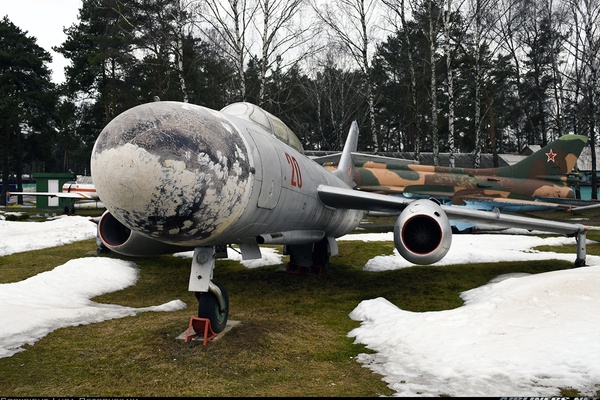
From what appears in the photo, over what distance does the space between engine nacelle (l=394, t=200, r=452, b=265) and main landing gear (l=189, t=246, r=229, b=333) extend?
288cm

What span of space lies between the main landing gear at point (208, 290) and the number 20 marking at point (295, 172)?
1.67 m

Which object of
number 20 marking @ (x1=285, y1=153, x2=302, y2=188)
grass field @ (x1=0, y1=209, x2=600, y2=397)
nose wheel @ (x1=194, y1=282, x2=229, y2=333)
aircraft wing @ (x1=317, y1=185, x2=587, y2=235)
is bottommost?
grass field @ (x1=0, y1=209, x2=600, y2=397)

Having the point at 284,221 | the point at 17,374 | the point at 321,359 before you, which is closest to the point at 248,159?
the point at 284,221

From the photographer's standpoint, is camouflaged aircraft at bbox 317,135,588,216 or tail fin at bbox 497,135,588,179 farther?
tail fin at bbox 497,135,588,179

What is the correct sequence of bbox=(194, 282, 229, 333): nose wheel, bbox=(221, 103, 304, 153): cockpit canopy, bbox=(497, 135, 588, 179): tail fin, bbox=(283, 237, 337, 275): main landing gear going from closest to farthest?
bbox=(194, 282, 229, 333): nose wheel, bbox=(221, 103, 304, 153): cockpit canopy, bbox=(283, 237, 337, 275): main landing gear, bbox=(497, 135, 588, 179): tail fin

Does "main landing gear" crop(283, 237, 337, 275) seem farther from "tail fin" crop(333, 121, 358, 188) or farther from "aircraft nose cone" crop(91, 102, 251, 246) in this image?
"aircraft nose cone" crop(91, 102, 251, 246)

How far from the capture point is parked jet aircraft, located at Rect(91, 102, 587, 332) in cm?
425

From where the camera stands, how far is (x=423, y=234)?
738 centimetres

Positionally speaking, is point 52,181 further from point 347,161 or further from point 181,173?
point 181,173

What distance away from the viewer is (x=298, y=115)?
153ft

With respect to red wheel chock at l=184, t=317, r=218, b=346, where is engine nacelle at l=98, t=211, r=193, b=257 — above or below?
above

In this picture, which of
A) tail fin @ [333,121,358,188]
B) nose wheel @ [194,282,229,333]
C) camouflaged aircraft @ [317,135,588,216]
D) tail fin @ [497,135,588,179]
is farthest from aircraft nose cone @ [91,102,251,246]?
tail fin @ [497,135,588,179]

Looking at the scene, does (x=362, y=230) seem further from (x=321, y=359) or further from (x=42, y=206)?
(x=42, y=206)

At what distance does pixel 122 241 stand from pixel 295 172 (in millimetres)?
3663
